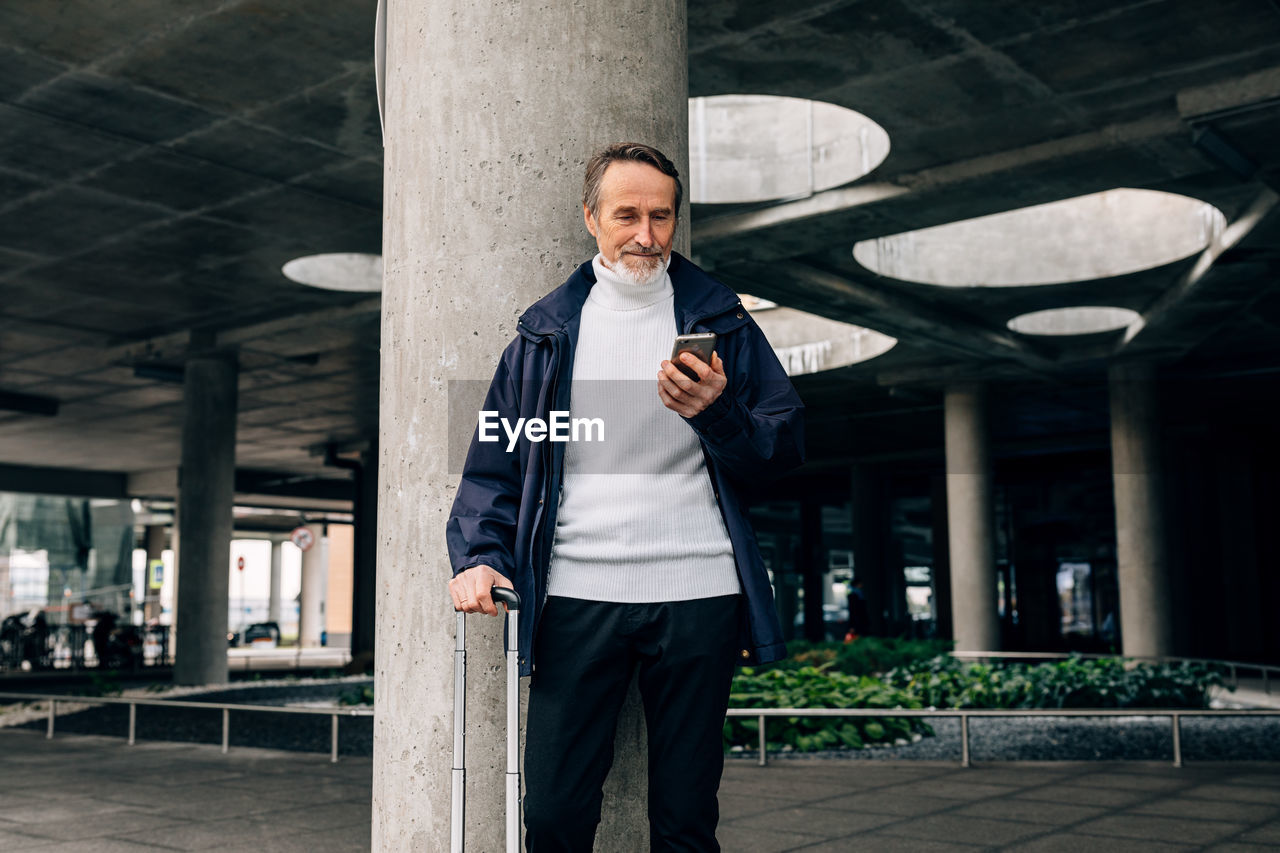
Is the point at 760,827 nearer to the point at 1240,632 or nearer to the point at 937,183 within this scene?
the point at 937,183

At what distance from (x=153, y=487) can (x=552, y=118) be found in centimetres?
4133

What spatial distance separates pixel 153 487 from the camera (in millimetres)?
41000

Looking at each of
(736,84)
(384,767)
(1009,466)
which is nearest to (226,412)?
(736,84)

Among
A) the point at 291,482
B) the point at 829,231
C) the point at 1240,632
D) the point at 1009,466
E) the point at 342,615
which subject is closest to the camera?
the point at 829,231

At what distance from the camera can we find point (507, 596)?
2.58m

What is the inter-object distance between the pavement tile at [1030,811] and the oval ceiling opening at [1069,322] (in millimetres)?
15122

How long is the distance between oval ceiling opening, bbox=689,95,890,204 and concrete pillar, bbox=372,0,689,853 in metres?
11.0

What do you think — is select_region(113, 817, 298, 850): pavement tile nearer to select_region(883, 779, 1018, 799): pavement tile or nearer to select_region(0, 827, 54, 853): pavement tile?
select_region(0, 827, 54, 853): pavement tile

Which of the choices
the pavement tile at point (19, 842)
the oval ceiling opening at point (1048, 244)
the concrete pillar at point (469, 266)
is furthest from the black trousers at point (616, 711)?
the oval ceiling opening at point (1048, 244)

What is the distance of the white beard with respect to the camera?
2850mm

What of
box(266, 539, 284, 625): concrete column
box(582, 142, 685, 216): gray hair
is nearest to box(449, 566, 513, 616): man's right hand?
box(582, 142, 685, 216): gray hair

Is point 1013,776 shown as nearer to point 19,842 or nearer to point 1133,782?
point 1133,782

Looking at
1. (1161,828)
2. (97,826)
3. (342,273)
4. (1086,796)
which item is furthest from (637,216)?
(342,273)

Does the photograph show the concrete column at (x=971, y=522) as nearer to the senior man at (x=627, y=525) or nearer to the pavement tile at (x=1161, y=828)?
the pavement tile at (x=1161, y=828)
